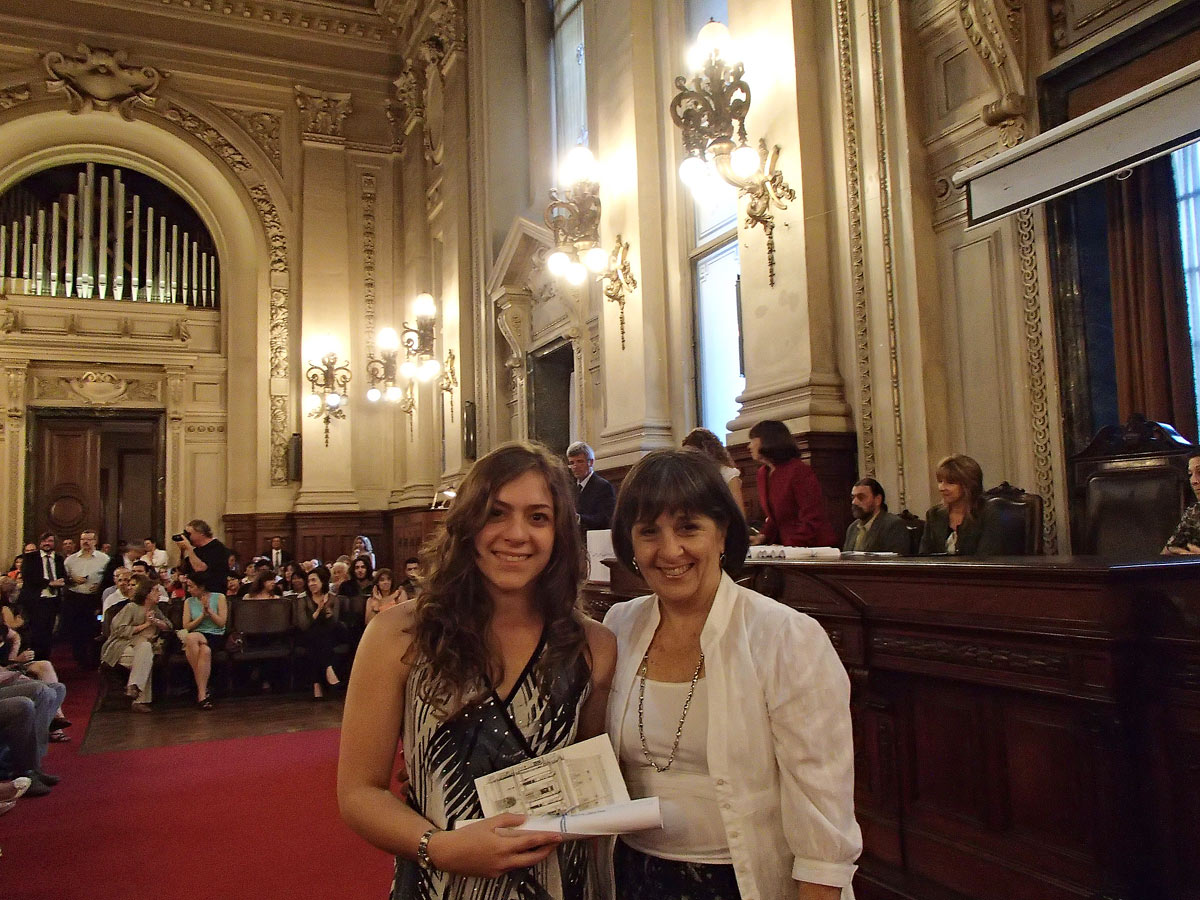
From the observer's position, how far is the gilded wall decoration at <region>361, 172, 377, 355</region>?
45.1 ft

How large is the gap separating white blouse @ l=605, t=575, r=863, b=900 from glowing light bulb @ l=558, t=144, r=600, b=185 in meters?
6.46

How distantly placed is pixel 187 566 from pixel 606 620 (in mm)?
9109

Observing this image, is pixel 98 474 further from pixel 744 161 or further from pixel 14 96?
pixel 744 161

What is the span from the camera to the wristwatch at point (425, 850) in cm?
144

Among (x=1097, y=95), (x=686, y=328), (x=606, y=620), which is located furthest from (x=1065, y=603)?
(x=686, y=328)

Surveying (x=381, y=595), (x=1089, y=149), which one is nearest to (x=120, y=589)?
(x=381, y=595)

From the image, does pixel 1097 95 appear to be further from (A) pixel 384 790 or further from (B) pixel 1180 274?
(A) pixel 384 790

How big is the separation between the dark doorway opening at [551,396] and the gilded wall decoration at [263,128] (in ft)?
20.7

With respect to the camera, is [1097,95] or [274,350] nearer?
[1097,95]

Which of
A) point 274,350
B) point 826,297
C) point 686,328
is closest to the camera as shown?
point 826,297

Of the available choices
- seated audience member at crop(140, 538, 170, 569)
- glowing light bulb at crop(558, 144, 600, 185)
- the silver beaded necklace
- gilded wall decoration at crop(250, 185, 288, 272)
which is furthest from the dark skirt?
gilded wall decoration at crop(250, 185, 288, 272)

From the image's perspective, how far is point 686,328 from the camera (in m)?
7.16

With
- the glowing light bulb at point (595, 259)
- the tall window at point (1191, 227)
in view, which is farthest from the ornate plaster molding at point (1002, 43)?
the glowing light bulb at point (595, 259)

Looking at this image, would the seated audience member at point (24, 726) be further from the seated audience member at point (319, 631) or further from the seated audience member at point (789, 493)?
the seated audience member at point (789, 493)
